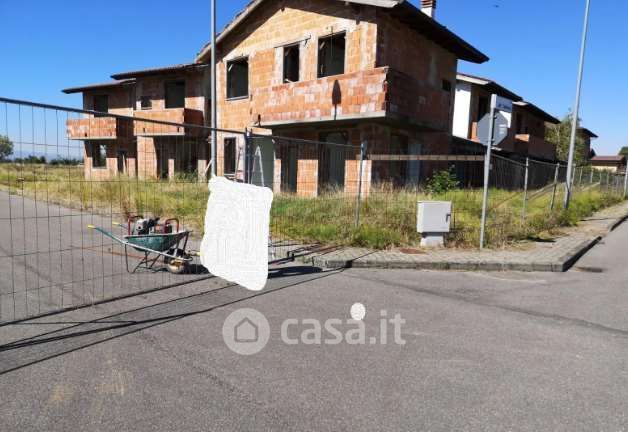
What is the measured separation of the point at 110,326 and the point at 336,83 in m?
11.2

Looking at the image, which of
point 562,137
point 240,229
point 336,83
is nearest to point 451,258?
point 240,229

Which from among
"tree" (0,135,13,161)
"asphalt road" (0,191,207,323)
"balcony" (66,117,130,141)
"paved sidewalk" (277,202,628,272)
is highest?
"balcony" (66,117,130,141)

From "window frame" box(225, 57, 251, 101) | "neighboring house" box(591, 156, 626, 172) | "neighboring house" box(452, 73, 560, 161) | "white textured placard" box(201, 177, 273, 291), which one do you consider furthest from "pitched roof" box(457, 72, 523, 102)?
"neighboring house" box(591, 156, 626, 172)

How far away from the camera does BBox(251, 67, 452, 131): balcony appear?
1235cm

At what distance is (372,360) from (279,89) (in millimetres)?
13019

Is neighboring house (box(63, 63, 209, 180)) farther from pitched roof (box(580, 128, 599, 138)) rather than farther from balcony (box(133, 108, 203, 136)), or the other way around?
pitched roof (box(580, 128, 599, 138))

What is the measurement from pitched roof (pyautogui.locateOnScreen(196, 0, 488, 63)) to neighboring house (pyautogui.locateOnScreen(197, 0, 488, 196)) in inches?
1.7

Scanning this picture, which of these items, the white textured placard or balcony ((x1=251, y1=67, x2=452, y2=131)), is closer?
the white textured placard

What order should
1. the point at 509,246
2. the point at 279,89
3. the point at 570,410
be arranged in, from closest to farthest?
the point at 570,410 → the point at 509,246 → the point at 279,89

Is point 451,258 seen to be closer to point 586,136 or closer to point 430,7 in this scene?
point 430,7

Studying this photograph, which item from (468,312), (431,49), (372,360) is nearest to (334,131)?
(431,49)

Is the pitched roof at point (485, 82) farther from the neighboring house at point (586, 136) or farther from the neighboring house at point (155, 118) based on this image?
the neighboring house at point (586, 136)

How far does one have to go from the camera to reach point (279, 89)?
48.9ft

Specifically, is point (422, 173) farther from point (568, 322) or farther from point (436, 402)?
point (436, 402)
